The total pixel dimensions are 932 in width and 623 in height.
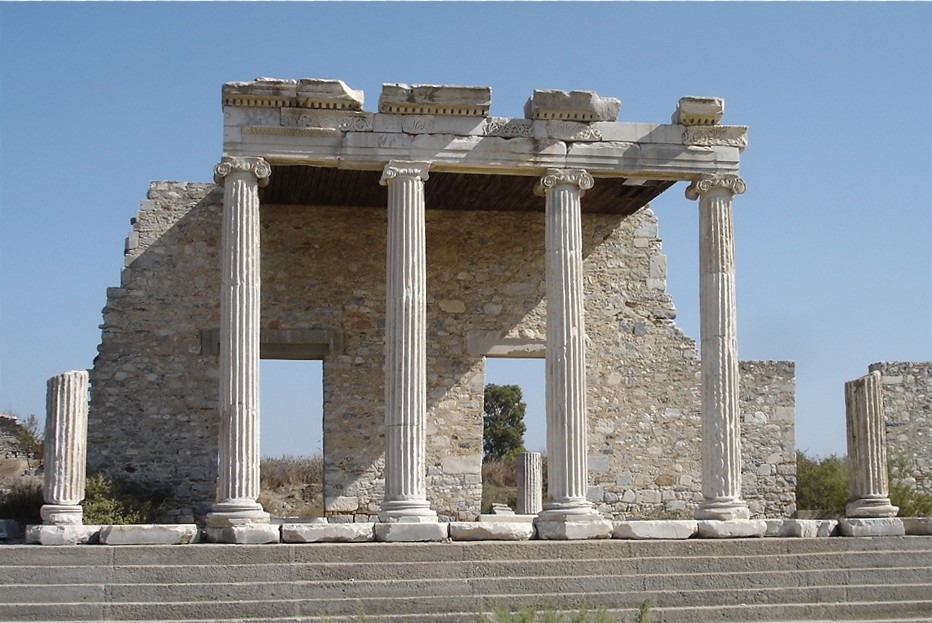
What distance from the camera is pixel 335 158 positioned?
645 inches

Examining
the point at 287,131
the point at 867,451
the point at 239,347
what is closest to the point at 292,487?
the point at 239,347

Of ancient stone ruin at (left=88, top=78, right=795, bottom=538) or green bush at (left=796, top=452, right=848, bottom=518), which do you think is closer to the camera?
ancient stone ruin at (left=88, top=78, right=795, bottom=538)

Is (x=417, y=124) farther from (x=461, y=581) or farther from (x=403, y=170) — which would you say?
(x=461, y=581)

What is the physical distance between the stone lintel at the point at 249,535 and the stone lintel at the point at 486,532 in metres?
2.12

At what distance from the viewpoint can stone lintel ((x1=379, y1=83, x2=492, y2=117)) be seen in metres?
16.3

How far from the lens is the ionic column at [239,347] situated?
15.4 meters

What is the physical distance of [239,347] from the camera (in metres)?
15.7

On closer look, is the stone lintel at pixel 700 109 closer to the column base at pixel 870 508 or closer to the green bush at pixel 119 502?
the column base at pixel 870 508

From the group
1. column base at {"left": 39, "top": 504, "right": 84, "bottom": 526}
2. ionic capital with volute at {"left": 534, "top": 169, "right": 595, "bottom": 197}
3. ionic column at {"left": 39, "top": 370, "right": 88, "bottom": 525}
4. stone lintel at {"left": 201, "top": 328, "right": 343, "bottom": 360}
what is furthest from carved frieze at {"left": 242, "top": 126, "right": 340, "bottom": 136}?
column base at {"left": 39, "top": 504, "right": 84, "bottom": 526}

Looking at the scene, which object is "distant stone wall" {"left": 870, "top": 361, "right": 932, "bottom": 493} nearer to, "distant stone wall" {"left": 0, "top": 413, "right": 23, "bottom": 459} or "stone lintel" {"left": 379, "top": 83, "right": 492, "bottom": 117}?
"stone lintel" {"left": 379, "top": 83, "right": 492, "bottom": 117}

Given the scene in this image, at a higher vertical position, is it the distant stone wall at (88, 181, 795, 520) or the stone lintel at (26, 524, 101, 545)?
the distant stone wall at (88, 181, 795, 520)

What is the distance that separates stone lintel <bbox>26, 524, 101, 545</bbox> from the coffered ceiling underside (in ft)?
19.2

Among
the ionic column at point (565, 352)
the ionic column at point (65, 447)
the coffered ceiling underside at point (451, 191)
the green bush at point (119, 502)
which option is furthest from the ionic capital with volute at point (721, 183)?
the green bush at point (119, 502)

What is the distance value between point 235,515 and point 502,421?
32.2 m
